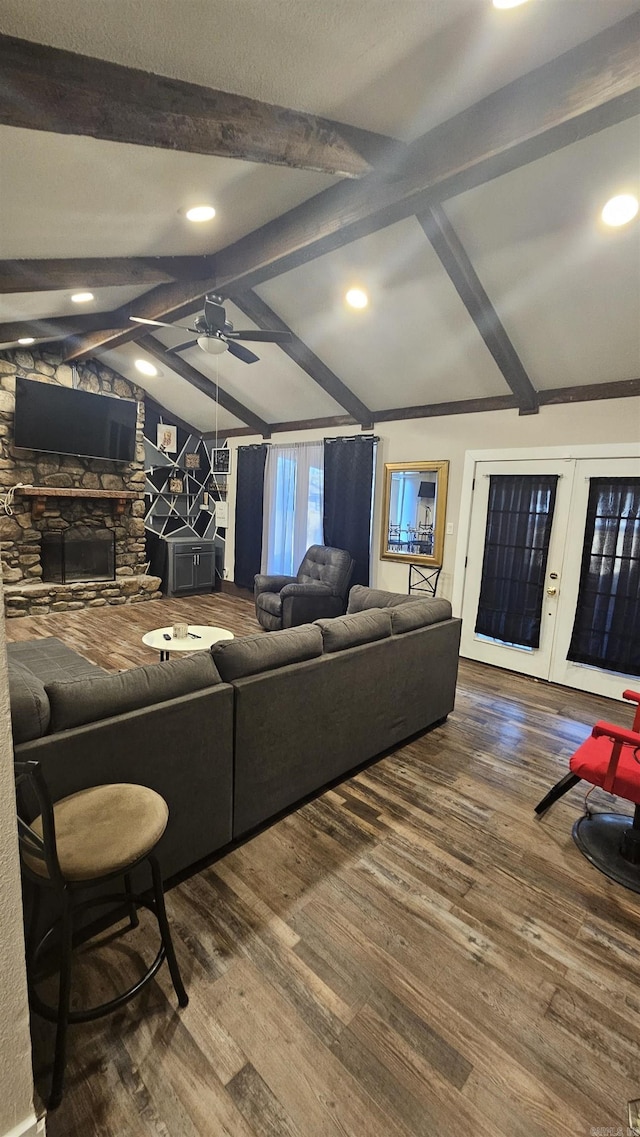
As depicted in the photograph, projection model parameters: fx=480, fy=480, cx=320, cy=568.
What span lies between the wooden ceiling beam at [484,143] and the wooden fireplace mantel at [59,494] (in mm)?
3942

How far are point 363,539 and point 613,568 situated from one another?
2.72 meters

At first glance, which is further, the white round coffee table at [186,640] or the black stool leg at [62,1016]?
the white round coffee table at [186,640]

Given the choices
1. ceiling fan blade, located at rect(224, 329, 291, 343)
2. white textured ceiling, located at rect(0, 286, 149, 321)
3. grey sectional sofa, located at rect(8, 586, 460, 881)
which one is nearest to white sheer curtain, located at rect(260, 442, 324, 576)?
ceiling fan blade, located at rect(224, 329, 291, 343)

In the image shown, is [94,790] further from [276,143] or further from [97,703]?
[276,143]

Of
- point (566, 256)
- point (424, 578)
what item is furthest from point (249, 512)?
point (566, 256)

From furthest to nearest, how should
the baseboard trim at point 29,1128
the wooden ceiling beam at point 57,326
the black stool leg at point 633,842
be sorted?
1. the wooden ceiling beam at point 57,326
2. the black stool leg at point 633,842
3. the baseboard trim at point 29,1128

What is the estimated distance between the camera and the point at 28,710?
151cm

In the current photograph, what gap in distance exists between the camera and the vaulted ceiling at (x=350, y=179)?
173 cm

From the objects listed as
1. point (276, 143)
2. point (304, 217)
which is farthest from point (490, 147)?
point (304, 217)

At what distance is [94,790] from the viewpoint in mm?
1569

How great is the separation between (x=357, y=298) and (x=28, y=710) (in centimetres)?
386

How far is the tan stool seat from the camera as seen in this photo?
1.27m

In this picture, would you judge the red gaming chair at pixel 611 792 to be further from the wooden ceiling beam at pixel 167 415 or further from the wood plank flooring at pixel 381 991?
the wooden ceiling beam at pixel 167 415

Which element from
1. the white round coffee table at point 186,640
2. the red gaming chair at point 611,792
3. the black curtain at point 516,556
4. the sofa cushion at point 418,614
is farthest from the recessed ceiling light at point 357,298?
the red gaming chair at point 611,792
